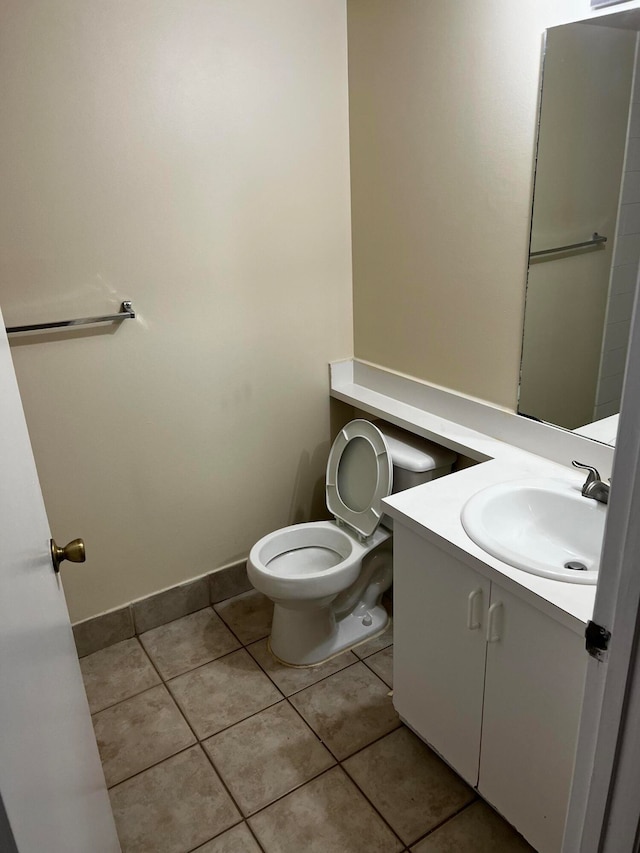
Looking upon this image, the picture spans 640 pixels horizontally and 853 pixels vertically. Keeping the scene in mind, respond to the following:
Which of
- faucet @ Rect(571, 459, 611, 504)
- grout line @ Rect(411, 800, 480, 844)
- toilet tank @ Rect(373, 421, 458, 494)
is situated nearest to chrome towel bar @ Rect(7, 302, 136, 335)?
toilet tank @ Rect(373, 421, 458, 494)

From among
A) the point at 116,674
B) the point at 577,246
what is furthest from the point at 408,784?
the point at 577,246

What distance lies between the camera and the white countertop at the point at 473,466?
4.57ft

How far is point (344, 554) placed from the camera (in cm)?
231

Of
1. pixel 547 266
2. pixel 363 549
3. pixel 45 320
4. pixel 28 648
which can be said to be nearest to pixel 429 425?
pixel 363 549

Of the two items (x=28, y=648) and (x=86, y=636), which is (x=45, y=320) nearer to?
(x=86, y=636)

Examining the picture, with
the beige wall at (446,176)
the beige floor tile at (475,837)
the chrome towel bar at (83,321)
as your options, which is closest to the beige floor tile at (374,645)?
the beige floor tile at (475,837)

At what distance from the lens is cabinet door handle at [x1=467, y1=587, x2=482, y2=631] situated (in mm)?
1550

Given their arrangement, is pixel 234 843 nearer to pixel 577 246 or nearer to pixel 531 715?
pixel 531 715

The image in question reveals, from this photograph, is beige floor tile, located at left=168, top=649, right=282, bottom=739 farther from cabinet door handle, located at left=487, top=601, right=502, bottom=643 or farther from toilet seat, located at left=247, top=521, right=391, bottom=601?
cabinet door handle, located at left=487, top=601, right=502, bottom=643

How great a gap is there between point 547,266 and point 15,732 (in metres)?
1.66

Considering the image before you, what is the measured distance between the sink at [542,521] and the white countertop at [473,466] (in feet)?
0.17

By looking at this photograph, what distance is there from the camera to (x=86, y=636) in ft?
7.72

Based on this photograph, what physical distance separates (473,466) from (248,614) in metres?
1.09

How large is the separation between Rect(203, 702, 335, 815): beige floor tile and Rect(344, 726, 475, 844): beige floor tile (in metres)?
0.12
